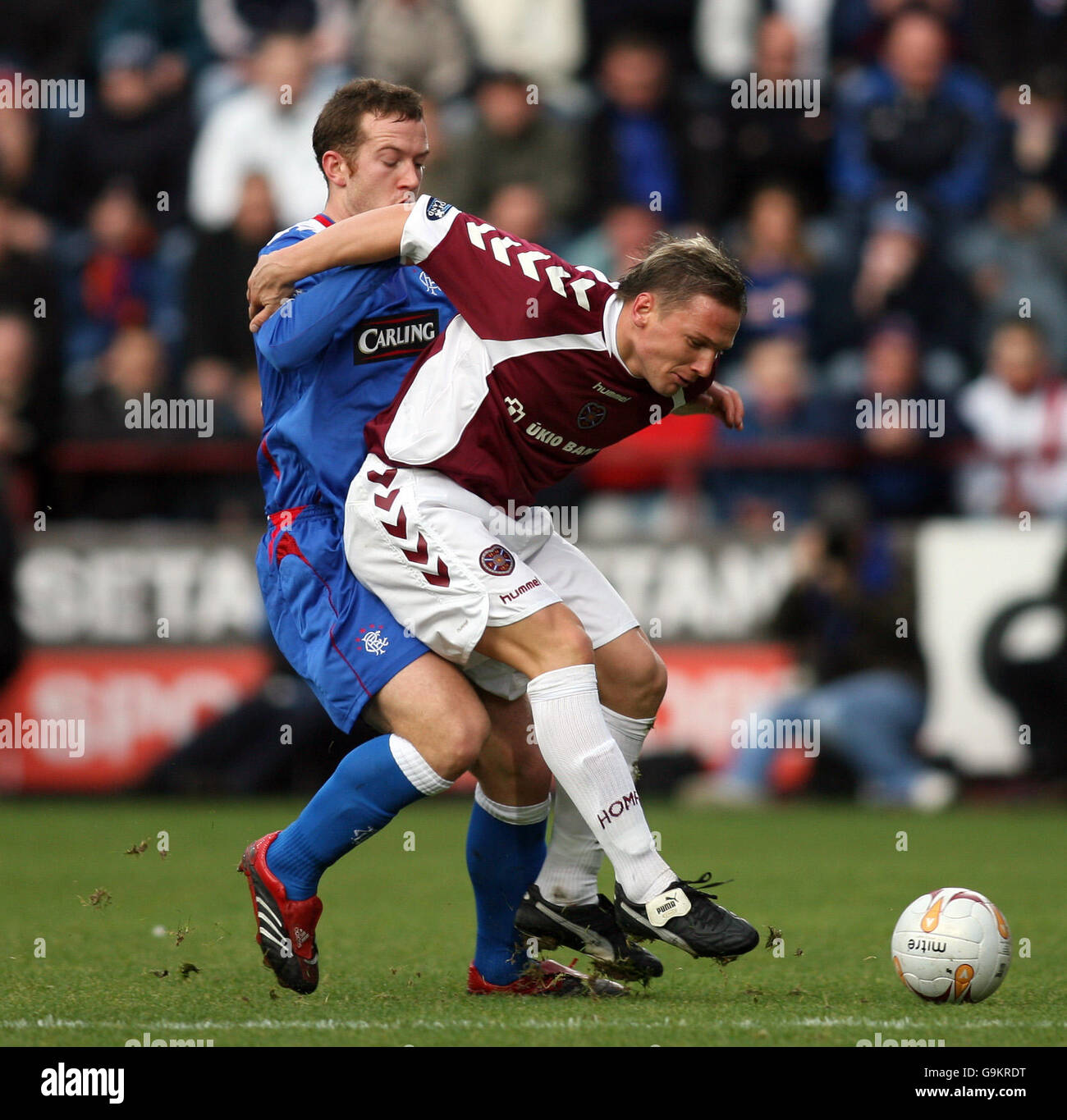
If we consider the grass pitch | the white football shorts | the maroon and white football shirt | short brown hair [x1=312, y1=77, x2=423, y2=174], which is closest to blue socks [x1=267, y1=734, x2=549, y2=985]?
the grass pitch

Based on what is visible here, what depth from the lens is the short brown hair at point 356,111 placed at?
521 cm

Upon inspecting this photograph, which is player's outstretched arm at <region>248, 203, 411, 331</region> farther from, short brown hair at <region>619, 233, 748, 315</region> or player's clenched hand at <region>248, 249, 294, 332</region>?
short brown hair at <region>619, 233, 748, 315</region>

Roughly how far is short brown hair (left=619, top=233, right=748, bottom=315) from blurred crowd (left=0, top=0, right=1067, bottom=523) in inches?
259

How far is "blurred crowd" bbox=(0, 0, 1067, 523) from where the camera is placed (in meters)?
11.5

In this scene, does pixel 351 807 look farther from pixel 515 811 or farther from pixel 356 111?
pixel 356 111

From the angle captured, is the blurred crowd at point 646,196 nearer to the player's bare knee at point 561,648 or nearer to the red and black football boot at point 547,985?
the red and black football boot at point 547,985

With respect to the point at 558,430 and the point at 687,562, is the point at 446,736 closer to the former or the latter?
the point at 558,430

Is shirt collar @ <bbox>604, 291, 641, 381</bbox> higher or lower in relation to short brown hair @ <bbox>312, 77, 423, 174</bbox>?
lower

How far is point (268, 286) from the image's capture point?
4809mm

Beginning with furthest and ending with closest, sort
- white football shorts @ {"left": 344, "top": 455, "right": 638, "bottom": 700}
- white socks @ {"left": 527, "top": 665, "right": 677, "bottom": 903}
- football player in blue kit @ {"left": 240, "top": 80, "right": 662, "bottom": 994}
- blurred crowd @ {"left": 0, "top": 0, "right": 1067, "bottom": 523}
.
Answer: blurred crowd @ {"left": 0, "top": 0, "right": 1067, "bottom": 523} → football player in blue kit @ {"left": 240, "top": 80, "right": 662, "bottom": 994} → white football shorts @ {"left": 344, "top": 455, "right": 638, "bottom": 700} → white socks @ {"left": 527, "top": 665, "right": 677, "bottom": 903}

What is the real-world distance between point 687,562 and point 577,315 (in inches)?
234

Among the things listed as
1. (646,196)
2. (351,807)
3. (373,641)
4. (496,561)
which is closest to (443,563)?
(496,561)

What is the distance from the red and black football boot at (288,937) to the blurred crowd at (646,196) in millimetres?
Answer: 6730

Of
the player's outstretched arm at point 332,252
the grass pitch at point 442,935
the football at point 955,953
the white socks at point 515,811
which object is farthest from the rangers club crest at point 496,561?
the football at point 955,953
